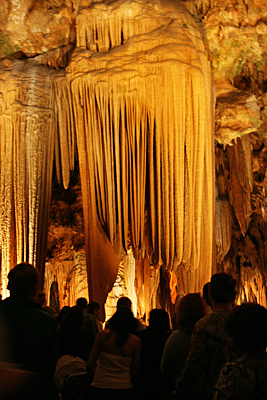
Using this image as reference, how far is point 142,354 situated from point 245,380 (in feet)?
3.94

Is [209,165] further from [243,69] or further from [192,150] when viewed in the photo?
[243,69]

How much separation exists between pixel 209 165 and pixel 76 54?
200 centimetres

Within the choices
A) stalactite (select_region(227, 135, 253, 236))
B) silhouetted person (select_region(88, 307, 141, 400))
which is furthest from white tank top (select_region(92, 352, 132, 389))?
stalactite (select_region(227, 135, 253, 236))

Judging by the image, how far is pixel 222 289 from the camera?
2043 millimetres

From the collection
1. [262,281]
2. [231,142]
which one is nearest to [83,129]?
[231,142]

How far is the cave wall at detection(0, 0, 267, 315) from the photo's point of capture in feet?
17.3

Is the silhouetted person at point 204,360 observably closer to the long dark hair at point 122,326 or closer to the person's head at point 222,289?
the person's head at point 222,289

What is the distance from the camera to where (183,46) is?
4.57 meters

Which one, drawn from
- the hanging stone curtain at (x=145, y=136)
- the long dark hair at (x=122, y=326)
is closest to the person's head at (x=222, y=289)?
the long dark hair at (x=122, y=326)

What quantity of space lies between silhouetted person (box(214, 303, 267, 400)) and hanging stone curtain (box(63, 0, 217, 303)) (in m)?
2.89

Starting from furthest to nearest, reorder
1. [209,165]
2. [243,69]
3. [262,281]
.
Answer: [262,281] < [243,69] < [209,165]

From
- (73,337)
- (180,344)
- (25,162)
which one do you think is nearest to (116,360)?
(180,344)

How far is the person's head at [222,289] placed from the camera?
2.02m

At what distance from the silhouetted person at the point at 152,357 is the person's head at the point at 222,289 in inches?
21.9
